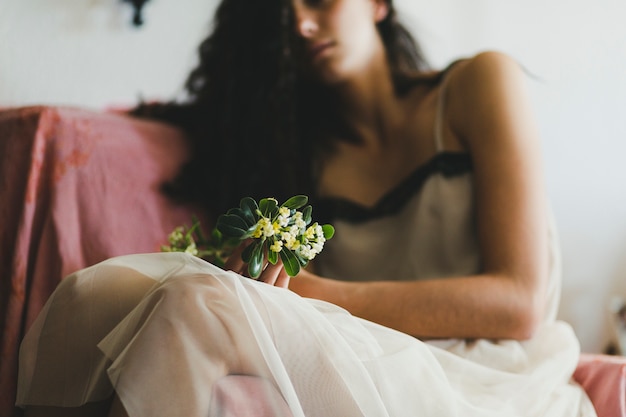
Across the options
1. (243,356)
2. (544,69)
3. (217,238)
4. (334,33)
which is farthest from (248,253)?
(544,69)

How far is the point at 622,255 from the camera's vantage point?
169 cm

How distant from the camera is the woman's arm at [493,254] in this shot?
2.81 feet

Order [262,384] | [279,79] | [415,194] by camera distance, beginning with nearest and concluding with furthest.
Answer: [262,384]
[415,194]
[279,79]

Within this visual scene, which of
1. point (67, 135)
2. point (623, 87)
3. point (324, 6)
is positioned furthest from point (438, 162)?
point (623, 87)

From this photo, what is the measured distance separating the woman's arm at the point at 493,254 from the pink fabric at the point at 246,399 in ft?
1.09

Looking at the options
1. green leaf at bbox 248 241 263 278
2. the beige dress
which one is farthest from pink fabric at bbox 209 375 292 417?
green leaf at bbox 248 241 263 278

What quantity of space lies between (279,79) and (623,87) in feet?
2.97

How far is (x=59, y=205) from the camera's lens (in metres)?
0.96

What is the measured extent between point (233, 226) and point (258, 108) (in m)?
0.74

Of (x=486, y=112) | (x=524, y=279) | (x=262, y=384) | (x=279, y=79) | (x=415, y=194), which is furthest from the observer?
(x=279, y=79)

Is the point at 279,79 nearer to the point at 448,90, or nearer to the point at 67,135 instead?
the point at 448,90

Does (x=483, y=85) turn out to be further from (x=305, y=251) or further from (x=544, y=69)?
(x=544, y=69)

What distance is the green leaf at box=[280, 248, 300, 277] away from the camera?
25.2 inches

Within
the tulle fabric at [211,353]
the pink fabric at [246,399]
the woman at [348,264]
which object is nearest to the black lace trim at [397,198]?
the woman at [348,264]
